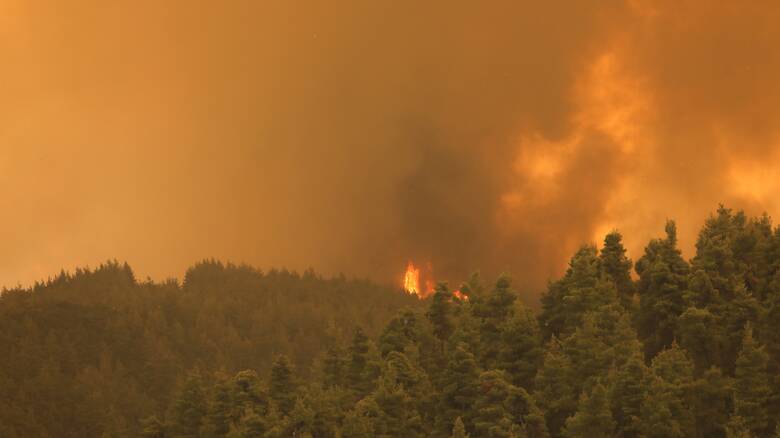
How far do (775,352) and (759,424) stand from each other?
9.68 m

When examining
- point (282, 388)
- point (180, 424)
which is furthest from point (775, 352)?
point (180, 424)

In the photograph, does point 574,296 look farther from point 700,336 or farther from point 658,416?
point 658,416

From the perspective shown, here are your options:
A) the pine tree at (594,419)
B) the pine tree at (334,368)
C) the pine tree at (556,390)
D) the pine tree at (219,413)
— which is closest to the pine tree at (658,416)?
the pine tree at (594,419)

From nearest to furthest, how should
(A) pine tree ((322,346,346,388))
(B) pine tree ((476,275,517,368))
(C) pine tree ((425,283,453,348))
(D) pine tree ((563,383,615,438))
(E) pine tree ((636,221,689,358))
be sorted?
(D) pine tree ((563,383,615,438)) < (E) pine tree ((636,221,689,358)) < (B) pine tree ((476,275,517,368)) < (C) pine tree ((425,283,453,348)) < (A) pine tree ((322,346,346,388))

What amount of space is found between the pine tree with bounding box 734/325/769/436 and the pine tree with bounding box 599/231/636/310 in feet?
73.6

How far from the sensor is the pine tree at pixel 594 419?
8125 centimetres

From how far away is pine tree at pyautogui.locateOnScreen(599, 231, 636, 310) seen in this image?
10581 centimetres

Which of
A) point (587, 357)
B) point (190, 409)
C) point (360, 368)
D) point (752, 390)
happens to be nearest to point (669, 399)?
point (752, 390)

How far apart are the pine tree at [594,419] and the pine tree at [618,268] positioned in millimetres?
23646

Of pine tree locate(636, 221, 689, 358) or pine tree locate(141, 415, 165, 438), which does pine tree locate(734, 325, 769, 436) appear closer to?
pine tree locate(636, 221, 689, 358)

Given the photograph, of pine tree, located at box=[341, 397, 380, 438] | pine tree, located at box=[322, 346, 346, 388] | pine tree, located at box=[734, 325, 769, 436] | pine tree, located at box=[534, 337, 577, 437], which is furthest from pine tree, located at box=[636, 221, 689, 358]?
pine tree, located at box=[322, 346, 346, 388]

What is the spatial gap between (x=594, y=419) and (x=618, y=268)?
28.9 m

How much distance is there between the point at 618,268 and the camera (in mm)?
107938

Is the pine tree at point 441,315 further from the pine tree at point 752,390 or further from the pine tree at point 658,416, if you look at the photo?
the pine tree at point 752,390
